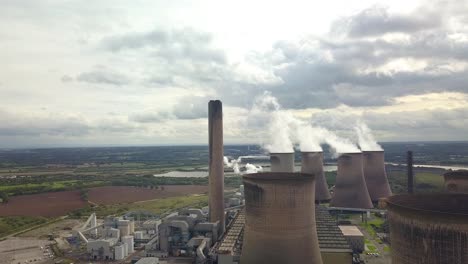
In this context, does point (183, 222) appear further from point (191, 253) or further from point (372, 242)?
point (372, 242)

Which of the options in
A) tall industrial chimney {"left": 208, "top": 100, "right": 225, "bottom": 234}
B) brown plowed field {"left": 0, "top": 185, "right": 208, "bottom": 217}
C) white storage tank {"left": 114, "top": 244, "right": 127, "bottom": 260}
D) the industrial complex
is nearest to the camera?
the industrial complex

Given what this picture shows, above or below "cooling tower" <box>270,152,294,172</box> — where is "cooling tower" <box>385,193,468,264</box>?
below

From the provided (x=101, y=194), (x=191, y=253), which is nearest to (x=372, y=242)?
(x=191, y=253)

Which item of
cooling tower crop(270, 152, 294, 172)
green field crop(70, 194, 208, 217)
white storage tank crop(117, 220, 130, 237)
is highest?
cooling tower crop(270, 152, 294, 172)

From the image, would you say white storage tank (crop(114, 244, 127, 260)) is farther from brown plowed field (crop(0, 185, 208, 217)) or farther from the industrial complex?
brown plowed field (crop(0, 185, 208, 217))

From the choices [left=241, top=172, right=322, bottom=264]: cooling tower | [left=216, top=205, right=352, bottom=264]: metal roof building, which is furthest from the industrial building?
[left=241, top=172, right=322, bottom=264]: cooling tower

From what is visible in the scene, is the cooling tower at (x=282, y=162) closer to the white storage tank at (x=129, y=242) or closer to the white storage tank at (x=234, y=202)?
the white storage tank at (x=234, y=202)
